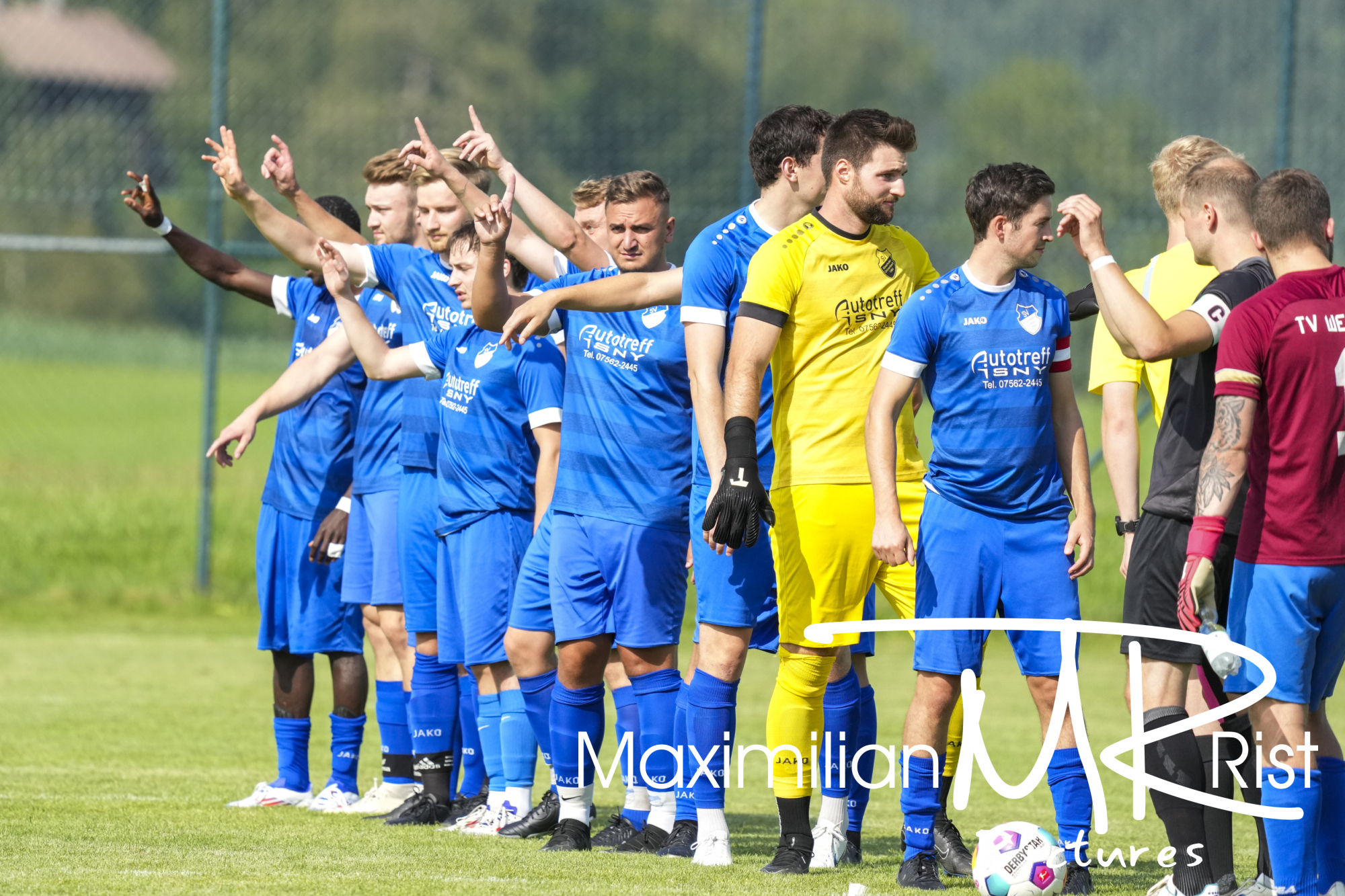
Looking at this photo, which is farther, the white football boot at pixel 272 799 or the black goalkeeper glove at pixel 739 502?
the white football boot at pixel 272 799

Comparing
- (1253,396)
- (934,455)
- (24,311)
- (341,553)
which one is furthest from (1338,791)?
(24,311)

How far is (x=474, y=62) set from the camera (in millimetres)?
19125

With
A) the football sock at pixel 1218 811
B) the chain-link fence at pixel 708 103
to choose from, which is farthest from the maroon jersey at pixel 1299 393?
the chain-link fence at pixel 708 103

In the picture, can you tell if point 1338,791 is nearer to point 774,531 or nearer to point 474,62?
point 774,531

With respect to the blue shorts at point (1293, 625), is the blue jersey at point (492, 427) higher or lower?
higher

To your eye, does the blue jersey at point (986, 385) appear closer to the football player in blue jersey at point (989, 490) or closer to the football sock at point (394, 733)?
the football player in blue jersey at point (989, 490)

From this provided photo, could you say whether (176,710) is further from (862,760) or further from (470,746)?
(862,760)

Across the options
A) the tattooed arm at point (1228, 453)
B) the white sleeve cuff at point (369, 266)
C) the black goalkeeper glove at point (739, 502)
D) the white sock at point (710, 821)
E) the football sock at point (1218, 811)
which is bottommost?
the white sock at point (710, 821)

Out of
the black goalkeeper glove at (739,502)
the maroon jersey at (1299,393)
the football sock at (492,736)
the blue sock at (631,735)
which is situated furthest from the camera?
the football sock at (492,736)

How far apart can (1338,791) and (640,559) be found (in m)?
2.32

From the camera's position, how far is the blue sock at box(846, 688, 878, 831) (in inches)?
223

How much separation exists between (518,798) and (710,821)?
94 centimetres

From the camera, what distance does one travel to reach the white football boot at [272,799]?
255 inches

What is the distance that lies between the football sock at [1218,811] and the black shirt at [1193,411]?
27.7 inches
